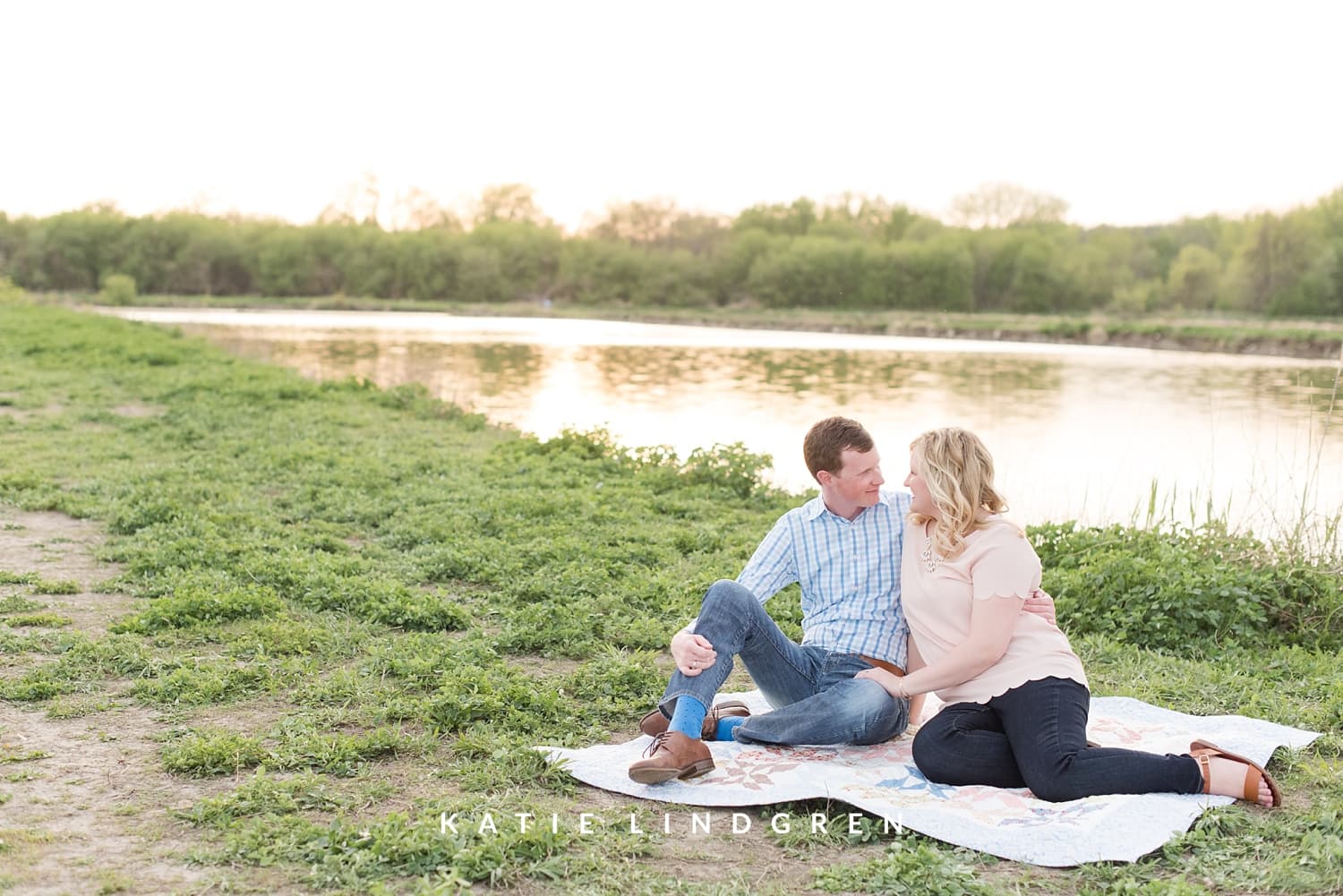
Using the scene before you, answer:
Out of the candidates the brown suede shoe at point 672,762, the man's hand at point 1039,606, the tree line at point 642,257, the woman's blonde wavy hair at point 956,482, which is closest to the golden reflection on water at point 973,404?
the man's hand at point 1039,606

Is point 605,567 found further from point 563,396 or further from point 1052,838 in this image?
point 563,396

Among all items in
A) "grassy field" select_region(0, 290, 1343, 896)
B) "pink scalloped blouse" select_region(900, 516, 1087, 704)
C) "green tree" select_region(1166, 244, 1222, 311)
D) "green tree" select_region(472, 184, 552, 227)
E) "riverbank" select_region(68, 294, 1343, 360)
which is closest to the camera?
"grassy field" select_region(0, 290, 1343, 896)

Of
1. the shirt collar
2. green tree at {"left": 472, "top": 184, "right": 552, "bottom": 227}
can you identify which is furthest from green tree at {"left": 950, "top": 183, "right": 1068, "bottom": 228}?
the shirt collar

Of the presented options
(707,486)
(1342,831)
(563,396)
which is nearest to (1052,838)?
(1342,831)

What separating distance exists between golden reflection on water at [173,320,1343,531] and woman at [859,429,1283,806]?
374 centimetres

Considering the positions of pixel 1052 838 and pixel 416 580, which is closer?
pixel 1052 838

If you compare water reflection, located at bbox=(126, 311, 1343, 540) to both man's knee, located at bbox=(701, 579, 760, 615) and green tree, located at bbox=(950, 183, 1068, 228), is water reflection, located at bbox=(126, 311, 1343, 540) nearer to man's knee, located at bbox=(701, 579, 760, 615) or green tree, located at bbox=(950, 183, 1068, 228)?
man's knee, located at bbox=(701, 579, 760, 615)

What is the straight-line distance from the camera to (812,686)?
4.31m

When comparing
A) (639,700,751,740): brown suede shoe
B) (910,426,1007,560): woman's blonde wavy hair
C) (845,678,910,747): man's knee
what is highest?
(910,426,1007,560): woman's blonde wavy hair

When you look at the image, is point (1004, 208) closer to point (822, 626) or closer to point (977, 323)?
point (977, 323)

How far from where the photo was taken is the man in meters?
4.03

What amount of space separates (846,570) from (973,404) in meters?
17.3

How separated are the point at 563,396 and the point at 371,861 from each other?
17712 millimetres

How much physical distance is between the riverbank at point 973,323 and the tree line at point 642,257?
4.26 meters
